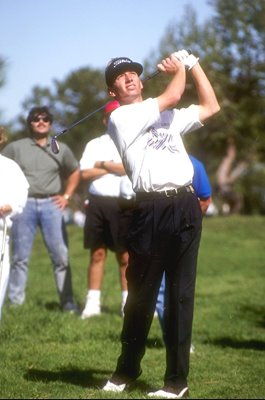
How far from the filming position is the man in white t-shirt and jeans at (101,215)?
31.2 feet

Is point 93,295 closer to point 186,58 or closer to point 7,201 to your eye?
point 7,201

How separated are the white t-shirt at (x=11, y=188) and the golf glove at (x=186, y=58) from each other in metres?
2.04

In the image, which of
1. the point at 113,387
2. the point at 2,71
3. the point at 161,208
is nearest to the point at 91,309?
the point at 113,387

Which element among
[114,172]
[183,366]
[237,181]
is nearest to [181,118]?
[183,366]

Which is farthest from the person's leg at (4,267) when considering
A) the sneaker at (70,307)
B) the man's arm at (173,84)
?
the sneaker at (70,307)

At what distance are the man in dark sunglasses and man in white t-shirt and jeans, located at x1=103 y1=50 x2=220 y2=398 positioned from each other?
4458 mm

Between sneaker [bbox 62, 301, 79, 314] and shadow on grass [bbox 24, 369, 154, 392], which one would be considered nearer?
shadow on grass [bbox 24, 369, 154, 392]

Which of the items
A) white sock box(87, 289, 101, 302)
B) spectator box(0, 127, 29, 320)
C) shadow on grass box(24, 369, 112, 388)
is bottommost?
white sock box(87, 289, 101, 302)

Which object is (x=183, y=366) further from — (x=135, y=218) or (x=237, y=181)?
(x=237, y=181)

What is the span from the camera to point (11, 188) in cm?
700

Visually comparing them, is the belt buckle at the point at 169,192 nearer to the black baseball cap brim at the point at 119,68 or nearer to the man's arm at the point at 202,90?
the man's arm at the point at 202,90

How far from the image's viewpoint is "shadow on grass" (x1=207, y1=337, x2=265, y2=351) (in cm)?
802

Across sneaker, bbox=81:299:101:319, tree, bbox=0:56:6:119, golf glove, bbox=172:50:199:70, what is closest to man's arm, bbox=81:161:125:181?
sneaker, bbox=81:299:101:319

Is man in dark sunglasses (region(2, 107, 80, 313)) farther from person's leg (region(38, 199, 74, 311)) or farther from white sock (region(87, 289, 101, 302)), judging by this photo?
white sock (region(87, 289, 101, 302))
